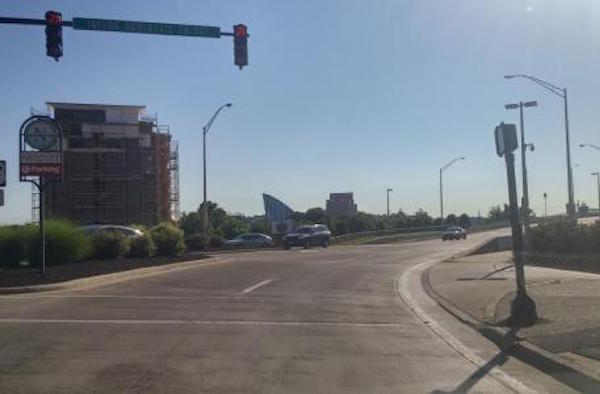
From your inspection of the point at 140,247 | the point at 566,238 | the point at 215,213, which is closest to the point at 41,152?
the point at 140,247

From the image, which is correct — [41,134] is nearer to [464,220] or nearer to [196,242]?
[196,242]

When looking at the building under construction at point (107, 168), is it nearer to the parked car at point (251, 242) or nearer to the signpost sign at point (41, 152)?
the parked car at point (251, 242)

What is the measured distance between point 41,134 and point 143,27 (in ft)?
19.8

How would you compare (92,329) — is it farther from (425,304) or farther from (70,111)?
(70,111)

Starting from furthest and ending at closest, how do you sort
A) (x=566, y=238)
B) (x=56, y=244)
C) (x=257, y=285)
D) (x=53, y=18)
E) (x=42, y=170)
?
(x=566, y=238)
(x=56, y=244)
(x=42, y=170)
(x=257, y=285)
(x=53, y=18)

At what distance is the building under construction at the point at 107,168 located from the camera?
92.6m

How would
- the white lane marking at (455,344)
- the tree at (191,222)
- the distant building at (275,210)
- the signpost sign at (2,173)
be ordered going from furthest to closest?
the distant building at (275,210), the tree at (191,222), the signpost sign at (2,173), the white lane marking at (455,344)

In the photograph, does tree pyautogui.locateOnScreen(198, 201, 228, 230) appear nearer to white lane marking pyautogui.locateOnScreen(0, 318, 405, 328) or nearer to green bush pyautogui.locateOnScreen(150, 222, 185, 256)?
green bush pyautogui.locateOnScreen(150, 222, 185, 256)

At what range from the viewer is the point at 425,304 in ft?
62.2

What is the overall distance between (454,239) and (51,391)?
76.3 m

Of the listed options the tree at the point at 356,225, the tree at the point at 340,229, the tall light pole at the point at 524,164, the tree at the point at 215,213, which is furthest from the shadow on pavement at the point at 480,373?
the tree at the point at 215,213

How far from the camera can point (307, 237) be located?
61500 mm

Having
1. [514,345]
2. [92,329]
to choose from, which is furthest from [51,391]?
[514,345]

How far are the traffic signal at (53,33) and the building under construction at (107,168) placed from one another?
73.4 m
